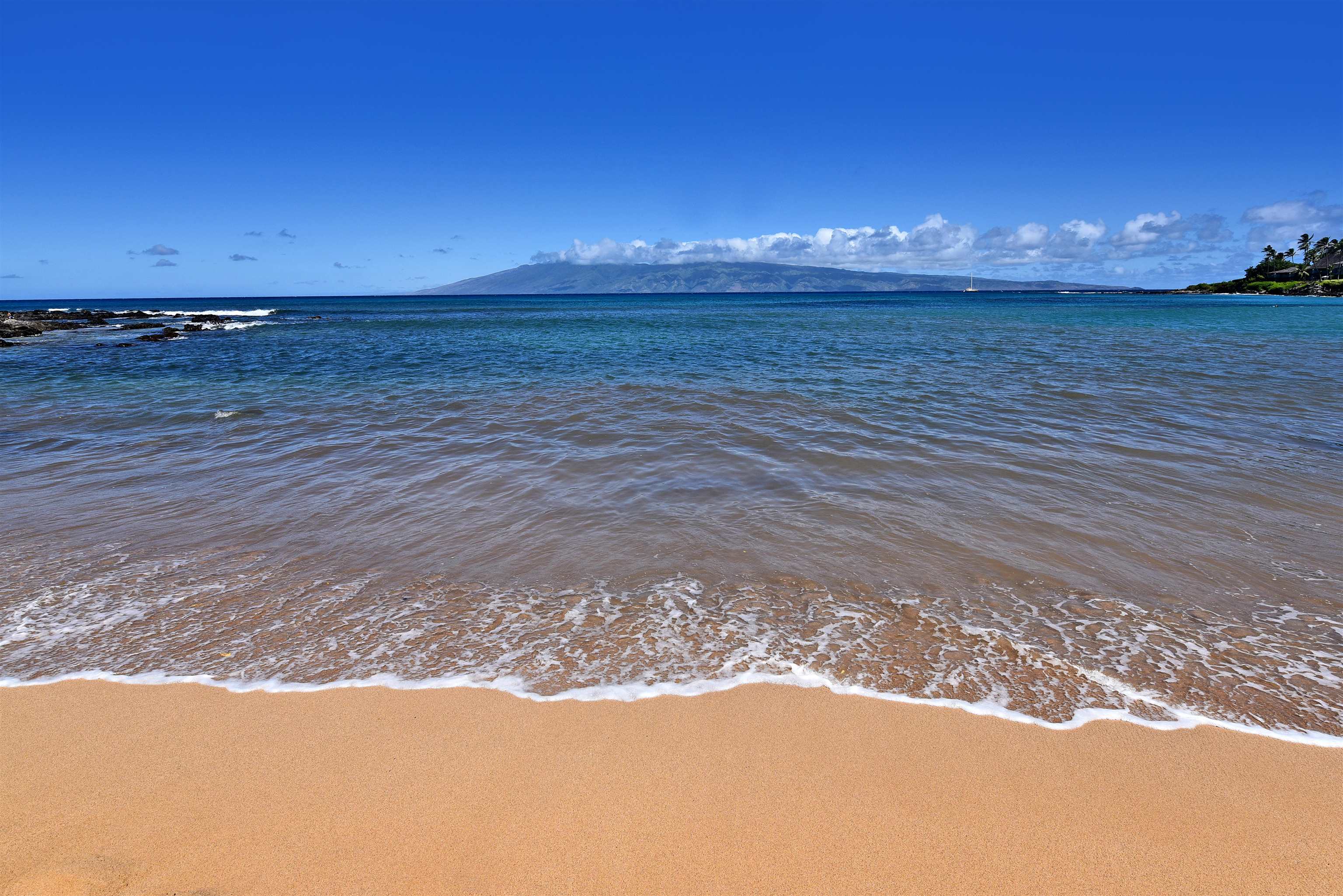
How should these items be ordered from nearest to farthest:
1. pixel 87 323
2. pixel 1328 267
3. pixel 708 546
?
pixel 708 546 < pixel 87 323 < pixel 1328 267

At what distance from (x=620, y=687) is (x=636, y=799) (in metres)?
0.91

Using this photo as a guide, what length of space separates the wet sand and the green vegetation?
129 meters

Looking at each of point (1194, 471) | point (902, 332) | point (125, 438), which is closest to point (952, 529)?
point (1194, 471)

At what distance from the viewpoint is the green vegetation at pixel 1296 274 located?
99750 millimetres

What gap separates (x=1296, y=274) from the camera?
386 feet

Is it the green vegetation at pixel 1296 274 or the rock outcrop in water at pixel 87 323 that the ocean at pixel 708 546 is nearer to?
the rock outcrop in water at pixel 87 323

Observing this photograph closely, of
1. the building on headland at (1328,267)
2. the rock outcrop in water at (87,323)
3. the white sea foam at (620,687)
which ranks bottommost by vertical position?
the white sea foam at (620,687)

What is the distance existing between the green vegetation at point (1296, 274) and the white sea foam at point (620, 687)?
128m

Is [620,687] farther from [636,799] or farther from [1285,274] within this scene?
[1285,274]

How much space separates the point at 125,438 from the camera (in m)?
10.7

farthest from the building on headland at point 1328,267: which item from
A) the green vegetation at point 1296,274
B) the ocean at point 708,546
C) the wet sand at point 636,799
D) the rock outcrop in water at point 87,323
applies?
the rock outcrop in water at point 87,323

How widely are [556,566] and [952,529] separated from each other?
12.1 ft

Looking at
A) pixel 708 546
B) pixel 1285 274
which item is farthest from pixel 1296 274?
pixel 708 546

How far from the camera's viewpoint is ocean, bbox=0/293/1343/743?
398 cm
